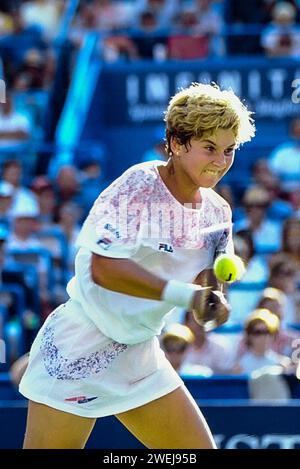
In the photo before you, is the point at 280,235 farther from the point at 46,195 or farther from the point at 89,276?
the point at 89,276

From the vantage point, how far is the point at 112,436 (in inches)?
229

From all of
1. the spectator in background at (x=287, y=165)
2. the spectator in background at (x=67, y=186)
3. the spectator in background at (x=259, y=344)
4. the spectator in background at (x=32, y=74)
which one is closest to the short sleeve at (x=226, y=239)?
the spectator in background at (x=259, y=344)

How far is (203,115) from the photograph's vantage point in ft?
13.2

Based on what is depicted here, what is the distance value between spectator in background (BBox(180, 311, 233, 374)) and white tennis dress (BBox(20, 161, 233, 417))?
9.35 ft

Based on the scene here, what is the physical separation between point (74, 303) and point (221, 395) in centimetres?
252

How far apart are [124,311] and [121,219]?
0.32m

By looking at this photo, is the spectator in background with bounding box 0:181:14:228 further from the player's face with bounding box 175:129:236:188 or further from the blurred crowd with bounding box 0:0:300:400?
the player's face with bounding box 175:129:236:188

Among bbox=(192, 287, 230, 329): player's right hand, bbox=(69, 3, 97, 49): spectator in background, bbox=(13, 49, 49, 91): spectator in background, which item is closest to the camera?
bbox=(192, 287, 230, 329): player's right hand

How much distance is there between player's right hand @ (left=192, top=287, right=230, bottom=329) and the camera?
3.78 metres

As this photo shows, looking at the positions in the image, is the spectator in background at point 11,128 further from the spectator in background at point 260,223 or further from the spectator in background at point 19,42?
the spectator in background at point 260,223

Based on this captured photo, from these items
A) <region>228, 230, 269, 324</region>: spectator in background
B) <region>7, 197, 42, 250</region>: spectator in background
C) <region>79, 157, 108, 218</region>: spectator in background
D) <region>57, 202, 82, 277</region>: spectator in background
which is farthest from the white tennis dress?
<region>79, 157, 108, 218</region>: spectator in background

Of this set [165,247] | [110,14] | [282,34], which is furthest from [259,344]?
[110,14]
